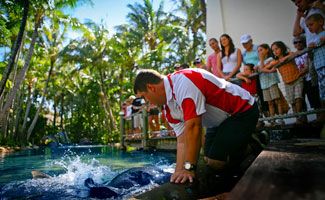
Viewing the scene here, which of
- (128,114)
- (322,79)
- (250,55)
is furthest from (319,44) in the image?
(128,114)

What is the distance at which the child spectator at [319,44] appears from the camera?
4199mm

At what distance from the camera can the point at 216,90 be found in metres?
2.70

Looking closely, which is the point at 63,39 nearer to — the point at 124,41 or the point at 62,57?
the point at 62,57

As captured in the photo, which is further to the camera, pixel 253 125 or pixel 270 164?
pixel 253 125

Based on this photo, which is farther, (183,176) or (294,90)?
(294,90)

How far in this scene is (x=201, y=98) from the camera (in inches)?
97.0

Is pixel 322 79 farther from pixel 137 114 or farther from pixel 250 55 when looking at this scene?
pixel 137 114

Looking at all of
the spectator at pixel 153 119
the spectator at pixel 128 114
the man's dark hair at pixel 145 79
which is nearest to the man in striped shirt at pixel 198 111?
the man's dark hair at pixel 145 79

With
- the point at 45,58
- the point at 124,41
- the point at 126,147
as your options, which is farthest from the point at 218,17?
the point at 45,58

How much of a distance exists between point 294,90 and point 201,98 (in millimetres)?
3099

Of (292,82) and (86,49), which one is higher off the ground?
(86,49)

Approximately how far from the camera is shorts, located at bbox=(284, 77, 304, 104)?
15.8ft

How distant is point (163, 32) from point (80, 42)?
930cm

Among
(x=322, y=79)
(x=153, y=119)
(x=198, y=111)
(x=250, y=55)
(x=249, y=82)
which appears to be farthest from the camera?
(x=153, y=119)
